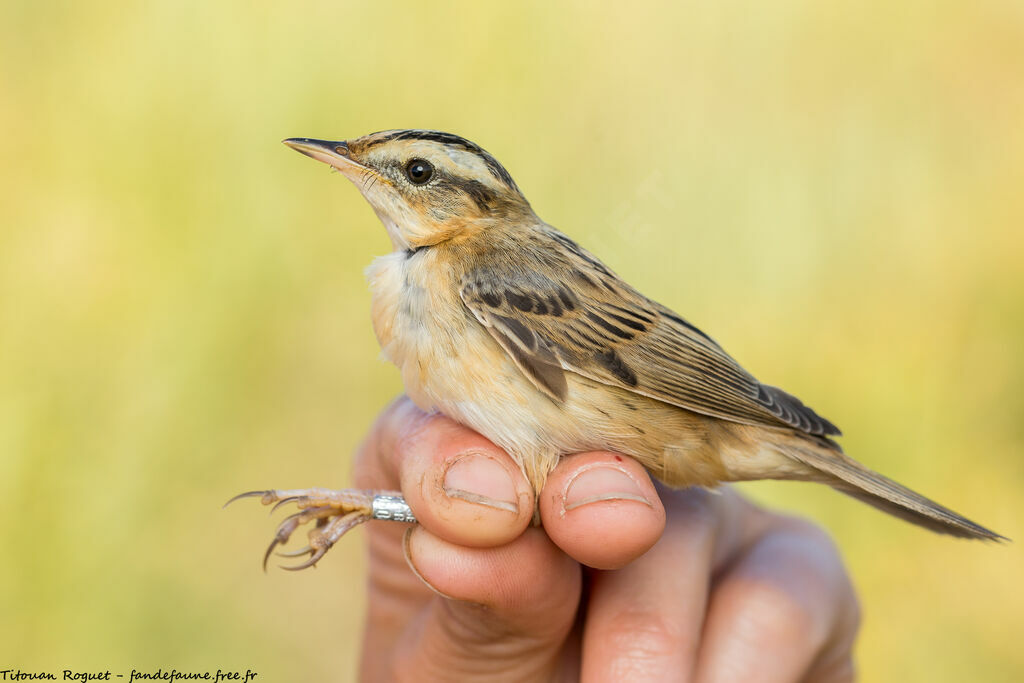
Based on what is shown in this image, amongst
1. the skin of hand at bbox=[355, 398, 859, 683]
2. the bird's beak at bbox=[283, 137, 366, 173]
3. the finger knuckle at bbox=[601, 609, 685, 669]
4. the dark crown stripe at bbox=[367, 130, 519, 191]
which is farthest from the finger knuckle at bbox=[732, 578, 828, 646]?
the bird's beak at bbox=[283, 137, 366, 173]

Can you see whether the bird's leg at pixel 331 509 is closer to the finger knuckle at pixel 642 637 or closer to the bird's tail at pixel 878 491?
the finger knuckle at pixel 642 637

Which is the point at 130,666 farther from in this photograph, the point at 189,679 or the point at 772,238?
the point at 772,238

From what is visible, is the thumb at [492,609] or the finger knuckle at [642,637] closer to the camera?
the thumb at [492,609]

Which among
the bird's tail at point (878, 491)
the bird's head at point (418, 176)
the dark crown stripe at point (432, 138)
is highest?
the dark crown stripe at point (432, 138)

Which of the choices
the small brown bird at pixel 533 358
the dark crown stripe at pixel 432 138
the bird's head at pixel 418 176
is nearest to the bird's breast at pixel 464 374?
the small brown bird at pixel 533 358

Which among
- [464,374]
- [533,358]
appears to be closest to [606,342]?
[533,358]

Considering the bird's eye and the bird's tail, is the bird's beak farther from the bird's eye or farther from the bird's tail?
the bird's tail

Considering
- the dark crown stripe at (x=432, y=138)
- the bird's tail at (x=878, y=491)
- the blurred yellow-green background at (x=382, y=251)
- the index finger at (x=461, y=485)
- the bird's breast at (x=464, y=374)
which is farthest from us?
the blurred yellow-green background at (x=382, y=251)
